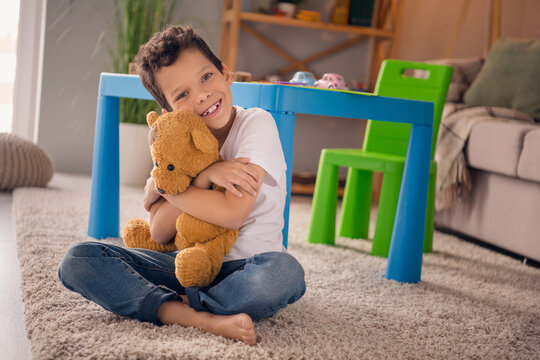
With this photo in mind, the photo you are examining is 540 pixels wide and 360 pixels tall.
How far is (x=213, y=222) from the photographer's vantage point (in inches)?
41.7

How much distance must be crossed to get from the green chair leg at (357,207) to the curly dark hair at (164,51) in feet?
3.53

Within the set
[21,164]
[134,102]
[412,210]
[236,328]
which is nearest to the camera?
[236,328]

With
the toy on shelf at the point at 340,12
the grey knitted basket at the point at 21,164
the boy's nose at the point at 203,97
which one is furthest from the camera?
the toy on shelf at the point at 340,12

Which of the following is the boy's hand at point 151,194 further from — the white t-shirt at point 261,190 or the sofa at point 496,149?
the sofa at point 496,149

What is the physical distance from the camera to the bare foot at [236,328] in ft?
3.34

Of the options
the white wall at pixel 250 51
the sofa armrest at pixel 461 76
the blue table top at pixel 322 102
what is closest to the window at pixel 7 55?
the white wall at pixel 250 51

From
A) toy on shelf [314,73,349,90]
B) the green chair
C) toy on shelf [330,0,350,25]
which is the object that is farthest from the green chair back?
toy on shelf [330,0,350,25]

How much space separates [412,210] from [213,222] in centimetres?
70

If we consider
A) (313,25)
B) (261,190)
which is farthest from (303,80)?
(313,25)

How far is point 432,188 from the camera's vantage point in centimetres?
204

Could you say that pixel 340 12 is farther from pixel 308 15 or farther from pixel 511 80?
pixel 511 80

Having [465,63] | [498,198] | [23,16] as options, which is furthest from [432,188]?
[23,16]

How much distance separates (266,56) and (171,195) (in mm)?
2341

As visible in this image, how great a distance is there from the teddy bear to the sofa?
1275 mm
